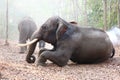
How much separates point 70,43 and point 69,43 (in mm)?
38

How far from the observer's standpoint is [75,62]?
12594mm

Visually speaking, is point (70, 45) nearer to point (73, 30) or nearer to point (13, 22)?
point (73, 30)

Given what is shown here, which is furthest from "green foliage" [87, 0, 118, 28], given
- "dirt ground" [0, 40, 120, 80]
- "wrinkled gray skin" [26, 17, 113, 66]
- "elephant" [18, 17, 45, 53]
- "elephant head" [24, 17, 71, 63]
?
"dirt ground" [0, 40, 120, 80]

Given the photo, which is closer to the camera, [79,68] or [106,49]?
[79,68]

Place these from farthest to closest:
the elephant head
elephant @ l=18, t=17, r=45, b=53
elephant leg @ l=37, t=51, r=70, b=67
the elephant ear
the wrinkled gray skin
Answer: elephant @ l=18, t=17, r=45, b=53, the elephant head, the elephant ear, the wrinkled gray skin, elephant leg @ l=37, t=51, r=70, b=67

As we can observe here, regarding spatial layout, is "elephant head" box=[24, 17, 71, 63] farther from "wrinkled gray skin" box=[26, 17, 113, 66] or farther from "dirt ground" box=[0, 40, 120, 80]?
"dirt ground" box=[0, 40, 120, 80]

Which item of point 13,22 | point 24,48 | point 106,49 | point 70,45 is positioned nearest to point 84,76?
point 70,45

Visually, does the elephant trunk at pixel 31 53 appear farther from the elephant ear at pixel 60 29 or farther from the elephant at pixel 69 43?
the elephant ear at pixel 60 29

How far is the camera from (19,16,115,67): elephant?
11414 mm

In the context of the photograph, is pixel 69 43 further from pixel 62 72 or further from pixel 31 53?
pixel 62 72

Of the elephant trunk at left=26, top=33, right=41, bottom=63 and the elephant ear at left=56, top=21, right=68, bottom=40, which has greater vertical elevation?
the elephant ear at left=56, top=21, right=68, bottom=40

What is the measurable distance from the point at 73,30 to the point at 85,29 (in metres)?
0.51

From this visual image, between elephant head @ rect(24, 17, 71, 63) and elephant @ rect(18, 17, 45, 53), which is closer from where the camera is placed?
elephant head @ rect(24, 17, 71, 63)

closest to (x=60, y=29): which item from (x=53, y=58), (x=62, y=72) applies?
(x=53, y=58)
